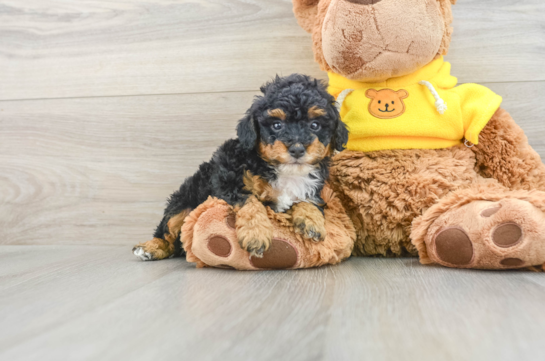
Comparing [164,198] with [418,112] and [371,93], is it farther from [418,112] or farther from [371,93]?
[418,112]

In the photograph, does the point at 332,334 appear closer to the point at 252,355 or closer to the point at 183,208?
the point at 252,355

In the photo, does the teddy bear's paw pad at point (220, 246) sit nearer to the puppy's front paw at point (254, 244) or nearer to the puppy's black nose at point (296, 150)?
the puppy's front paw at point (254, 244)

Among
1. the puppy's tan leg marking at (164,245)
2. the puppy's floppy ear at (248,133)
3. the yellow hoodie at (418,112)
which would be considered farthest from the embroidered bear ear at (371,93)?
the puppy's tan leg marking at (164,245)

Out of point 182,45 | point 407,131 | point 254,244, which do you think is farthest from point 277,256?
point 182,45

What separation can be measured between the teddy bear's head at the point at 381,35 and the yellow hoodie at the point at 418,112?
60mm

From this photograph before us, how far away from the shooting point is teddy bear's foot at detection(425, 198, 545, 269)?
1179 millimetres

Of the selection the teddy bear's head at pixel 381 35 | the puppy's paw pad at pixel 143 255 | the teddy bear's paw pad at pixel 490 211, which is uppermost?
the teddy bear's head at pixel 381 35

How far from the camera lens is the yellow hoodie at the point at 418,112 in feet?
5.02

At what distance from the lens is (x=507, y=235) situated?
3.93 feet

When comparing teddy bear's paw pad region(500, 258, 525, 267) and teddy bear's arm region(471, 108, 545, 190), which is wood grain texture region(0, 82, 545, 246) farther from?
teddy bear's paw pad region(500, 258, 525, 267)

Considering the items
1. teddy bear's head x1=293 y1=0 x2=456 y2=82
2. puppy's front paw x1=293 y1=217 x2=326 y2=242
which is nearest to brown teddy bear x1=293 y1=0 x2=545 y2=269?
teddy bear's head x1=293 y1=0 x2=456 y2=82

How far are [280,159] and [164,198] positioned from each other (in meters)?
1.03

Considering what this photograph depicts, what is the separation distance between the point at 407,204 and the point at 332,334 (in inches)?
31.3

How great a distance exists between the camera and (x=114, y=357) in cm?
75
